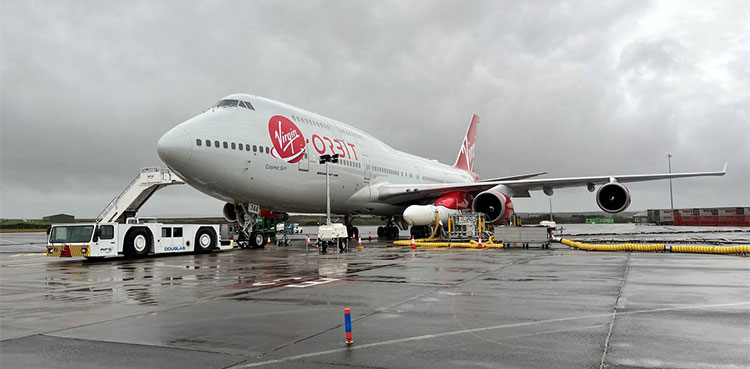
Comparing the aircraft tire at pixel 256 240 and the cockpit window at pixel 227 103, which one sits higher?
the cockpit window at pixel 227 103

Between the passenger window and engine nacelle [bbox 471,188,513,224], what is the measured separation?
16300 mm

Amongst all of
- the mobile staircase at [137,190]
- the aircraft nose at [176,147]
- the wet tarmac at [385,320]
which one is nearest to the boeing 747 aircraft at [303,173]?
the aircraft nose at [176,147]

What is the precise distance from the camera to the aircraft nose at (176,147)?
16.4 metres

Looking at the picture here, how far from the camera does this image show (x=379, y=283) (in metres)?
9.57

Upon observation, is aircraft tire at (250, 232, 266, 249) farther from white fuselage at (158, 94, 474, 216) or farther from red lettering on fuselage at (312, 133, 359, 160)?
red lettering on fuselage at (312, 133, 359, 160)

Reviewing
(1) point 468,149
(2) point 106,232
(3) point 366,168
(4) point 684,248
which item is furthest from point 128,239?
(1) point 468,149

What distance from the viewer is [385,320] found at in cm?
610

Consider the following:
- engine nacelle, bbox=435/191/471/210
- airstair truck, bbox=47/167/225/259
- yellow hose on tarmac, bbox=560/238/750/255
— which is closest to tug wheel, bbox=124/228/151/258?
airstair truck, bbox=47/167/225/259

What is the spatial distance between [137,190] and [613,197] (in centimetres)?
2344

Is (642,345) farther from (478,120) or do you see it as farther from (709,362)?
(478,120)

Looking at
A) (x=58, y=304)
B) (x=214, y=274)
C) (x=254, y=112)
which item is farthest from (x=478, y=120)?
(x=58, y=304)

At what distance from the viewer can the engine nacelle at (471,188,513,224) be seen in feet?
78.9

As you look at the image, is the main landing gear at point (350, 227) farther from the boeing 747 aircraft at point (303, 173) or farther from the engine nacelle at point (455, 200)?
the engine nacelle at point (455, 200)

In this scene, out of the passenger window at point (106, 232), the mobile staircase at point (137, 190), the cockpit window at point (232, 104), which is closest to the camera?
the passenger window at point (106, 232)
